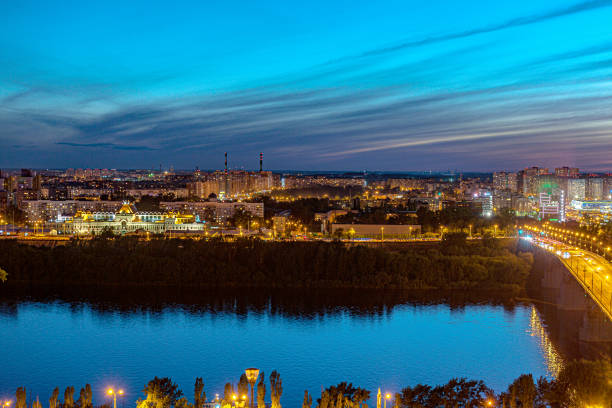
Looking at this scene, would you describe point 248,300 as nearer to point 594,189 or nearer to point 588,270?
point 588,270

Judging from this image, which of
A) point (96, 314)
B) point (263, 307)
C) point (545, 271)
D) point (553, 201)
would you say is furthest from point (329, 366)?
point (553, 201)

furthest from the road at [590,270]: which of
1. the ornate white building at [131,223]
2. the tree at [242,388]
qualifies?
the ornate white building at [131,223]

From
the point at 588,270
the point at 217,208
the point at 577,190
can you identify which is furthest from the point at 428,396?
the point at 577,190

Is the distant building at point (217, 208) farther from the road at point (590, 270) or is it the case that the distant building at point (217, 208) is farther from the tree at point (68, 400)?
the tree at point (68, 400)

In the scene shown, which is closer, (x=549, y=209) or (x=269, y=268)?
(x=269, y=268)

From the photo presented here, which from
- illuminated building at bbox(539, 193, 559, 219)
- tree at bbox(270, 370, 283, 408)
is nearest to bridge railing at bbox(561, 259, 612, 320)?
tree at bbox(270, 370, 283, 408)

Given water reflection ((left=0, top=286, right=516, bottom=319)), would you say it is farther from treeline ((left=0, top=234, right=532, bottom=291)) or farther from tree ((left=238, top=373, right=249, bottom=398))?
tree ((left=238, top=373, right=249, bottom=398))

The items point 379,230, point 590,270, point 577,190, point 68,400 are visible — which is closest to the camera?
point 68,400
